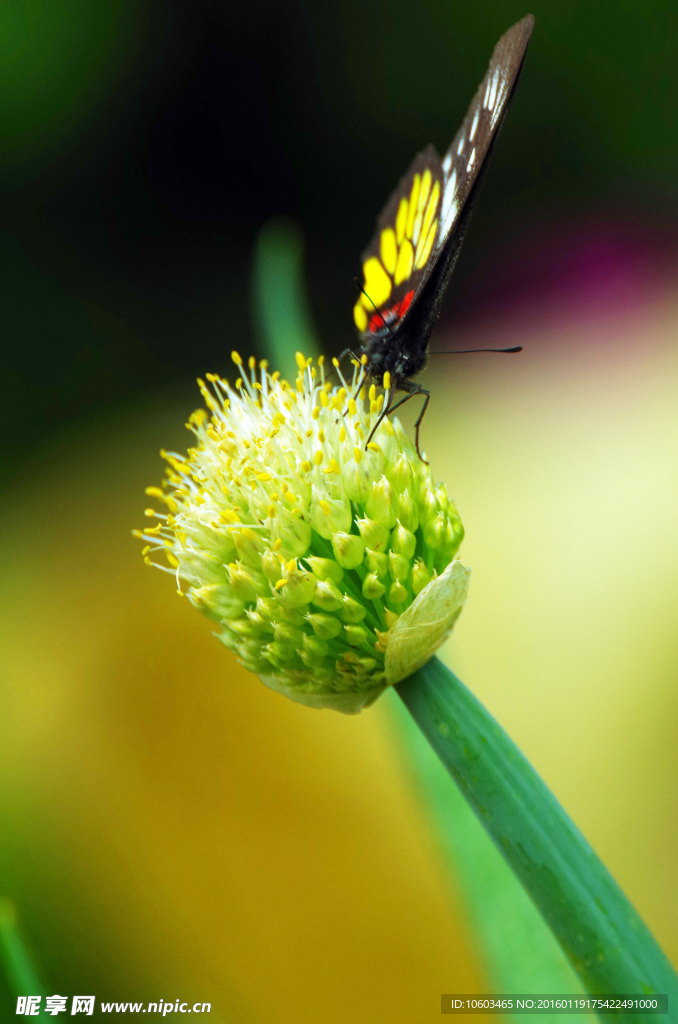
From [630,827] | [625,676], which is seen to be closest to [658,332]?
[625,676]

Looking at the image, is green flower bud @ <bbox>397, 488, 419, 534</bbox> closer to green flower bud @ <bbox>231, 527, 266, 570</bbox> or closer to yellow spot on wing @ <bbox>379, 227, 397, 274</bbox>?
green flower bud @ <bbox>231, 527, 266, 570</bbox>

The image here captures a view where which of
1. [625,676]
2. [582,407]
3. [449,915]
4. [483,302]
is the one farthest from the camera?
[483,302]

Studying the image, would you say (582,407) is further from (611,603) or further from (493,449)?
(611,603)

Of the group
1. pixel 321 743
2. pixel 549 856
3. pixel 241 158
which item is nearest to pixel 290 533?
pixel 549 856

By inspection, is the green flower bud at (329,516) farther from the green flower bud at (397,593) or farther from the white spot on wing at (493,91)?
the white spot on wing at (493,91)

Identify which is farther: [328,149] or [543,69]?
[328,149]

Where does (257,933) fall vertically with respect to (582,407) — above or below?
below
